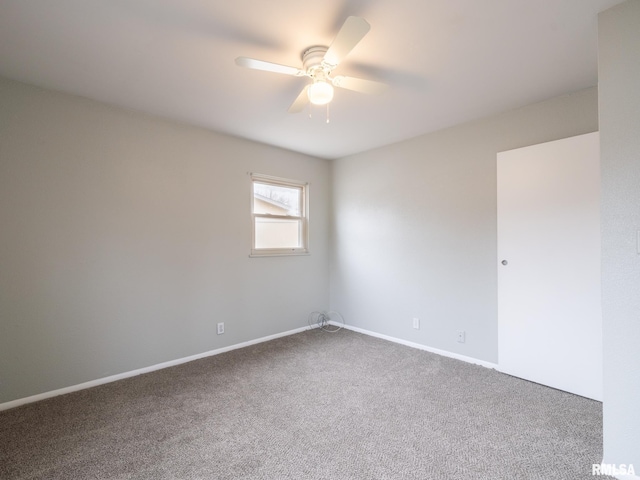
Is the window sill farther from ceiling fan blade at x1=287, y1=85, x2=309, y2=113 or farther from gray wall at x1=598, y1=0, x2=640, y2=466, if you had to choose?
gray wall at x1=598, y1=0, x2=640, y2=466

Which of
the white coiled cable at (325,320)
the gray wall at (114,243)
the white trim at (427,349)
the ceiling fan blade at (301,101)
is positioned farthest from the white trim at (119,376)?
the ceiling fan blade at (301,101)

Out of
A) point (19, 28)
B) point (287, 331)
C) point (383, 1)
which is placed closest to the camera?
point (383, 1)

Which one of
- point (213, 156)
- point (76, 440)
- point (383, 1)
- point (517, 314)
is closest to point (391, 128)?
point (383, 1)

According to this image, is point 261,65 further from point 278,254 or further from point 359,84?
point 278,254

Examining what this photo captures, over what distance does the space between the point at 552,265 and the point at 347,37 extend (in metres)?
2.41

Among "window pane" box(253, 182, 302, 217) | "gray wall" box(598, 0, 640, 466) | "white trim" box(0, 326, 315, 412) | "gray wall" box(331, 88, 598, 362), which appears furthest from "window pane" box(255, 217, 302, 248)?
"gray wall" box(598, 0, 640, 466)

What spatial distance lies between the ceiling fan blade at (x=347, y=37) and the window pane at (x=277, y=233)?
2426 millimetres

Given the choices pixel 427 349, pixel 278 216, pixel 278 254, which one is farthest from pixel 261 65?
pixel 427 349

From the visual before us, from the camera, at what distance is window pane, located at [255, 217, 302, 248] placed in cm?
380

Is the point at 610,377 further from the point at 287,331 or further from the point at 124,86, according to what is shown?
the point at 124,86

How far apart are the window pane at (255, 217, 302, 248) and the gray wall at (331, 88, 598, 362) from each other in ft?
2.20

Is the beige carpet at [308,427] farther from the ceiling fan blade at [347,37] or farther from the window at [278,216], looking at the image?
the ceiling fan blade at [347,37]

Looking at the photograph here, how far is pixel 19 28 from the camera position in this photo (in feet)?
5.56

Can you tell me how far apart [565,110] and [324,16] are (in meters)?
2.25
